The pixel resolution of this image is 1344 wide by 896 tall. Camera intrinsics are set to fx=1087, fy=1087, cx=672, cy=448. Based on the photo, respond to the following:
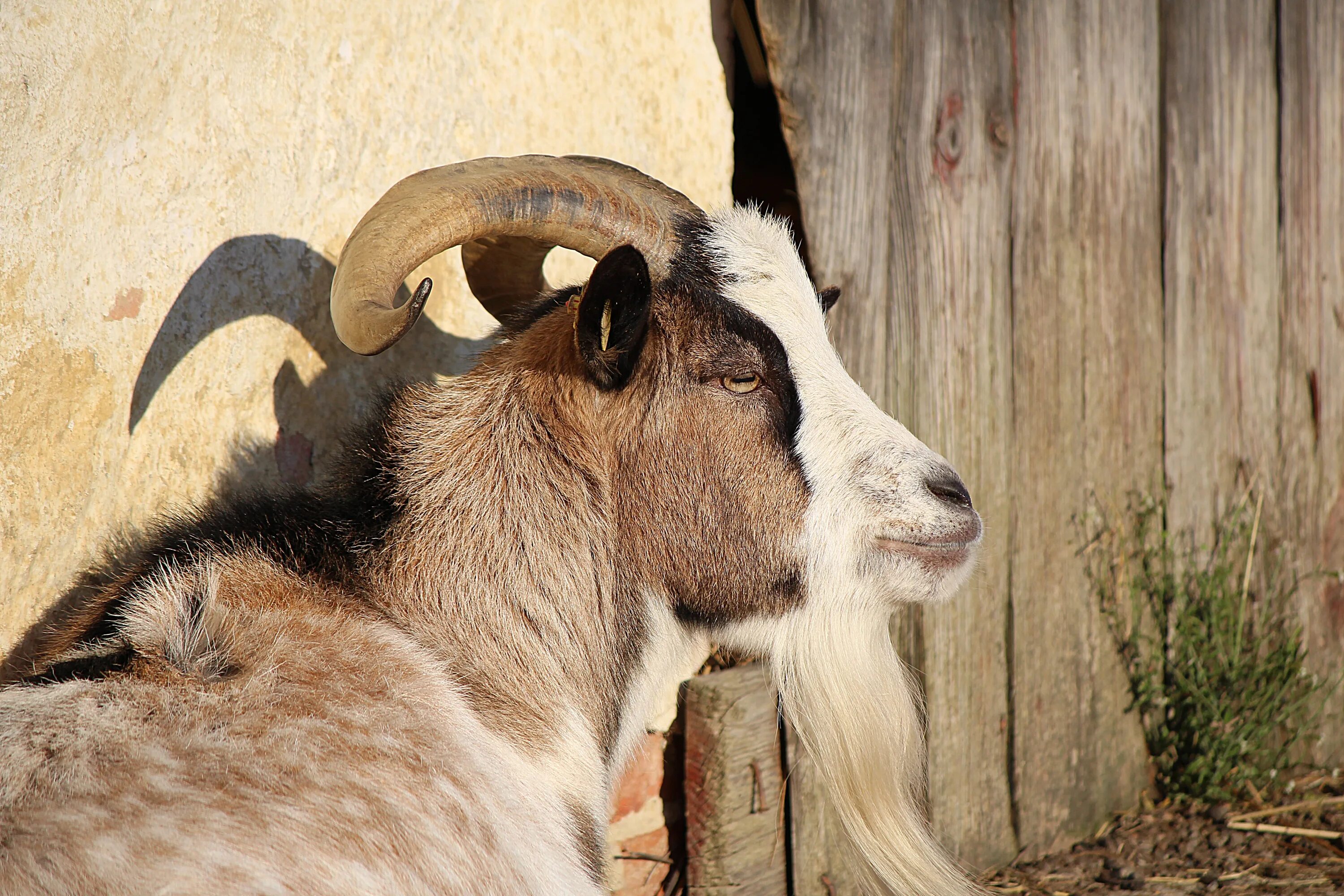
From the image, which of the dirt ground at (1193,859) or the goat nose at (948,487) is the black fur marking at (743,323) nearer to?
the goat nose at (948,487)

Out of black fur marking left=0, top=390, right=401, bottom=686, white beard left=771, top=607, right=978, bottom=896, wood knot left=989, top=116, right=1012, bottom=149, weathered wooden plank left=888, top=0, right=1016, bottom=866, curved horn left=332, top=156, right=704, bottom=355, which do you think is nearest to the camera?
curved horn left=332, top=156, right=704, bottom=355

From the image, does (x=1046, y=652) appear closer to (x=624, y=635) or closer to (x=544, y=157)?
(x=624, y=635)

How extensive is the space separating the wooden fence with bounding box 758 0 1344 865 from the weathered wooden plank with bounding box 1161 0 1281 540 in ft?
0.04

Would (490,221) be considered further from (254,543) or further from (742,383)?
(254,543)

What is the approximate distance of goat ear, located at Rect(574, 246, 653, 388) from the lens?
1.86m

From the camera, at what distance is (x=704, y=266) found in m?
2.16

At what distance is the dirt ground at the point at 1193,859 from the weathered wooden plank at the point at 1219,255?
990mm

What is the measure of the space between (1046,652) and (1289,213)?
6.61ft

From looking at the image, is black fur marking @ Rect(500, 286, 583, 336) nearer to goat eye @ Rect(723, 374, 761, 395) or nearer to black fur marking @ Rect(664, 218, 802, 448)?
black fur marking @ Rect(664, 218, 802, 448)

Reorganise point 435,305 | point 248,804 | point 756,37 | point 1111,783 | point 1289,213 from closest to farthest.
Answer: point 248,804
point 435,305
point 756,37
point 1111,783
point 1289,213

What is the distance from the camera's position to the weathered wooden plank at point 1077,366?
332 cm

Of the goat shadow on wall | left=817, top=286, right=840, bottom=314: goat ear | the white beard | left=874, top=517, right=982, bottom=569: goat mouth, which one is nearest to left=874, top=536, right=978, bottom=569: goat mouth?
left=874, top=517, right=982, bottom=569: goat mouth

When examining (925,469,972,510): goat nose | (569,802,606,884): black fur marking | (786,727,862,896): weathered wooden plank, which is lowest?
(786,727,862,896): weathered wooden plank

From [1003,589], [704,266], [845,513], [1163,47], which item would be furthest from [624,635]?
[1163,47]
